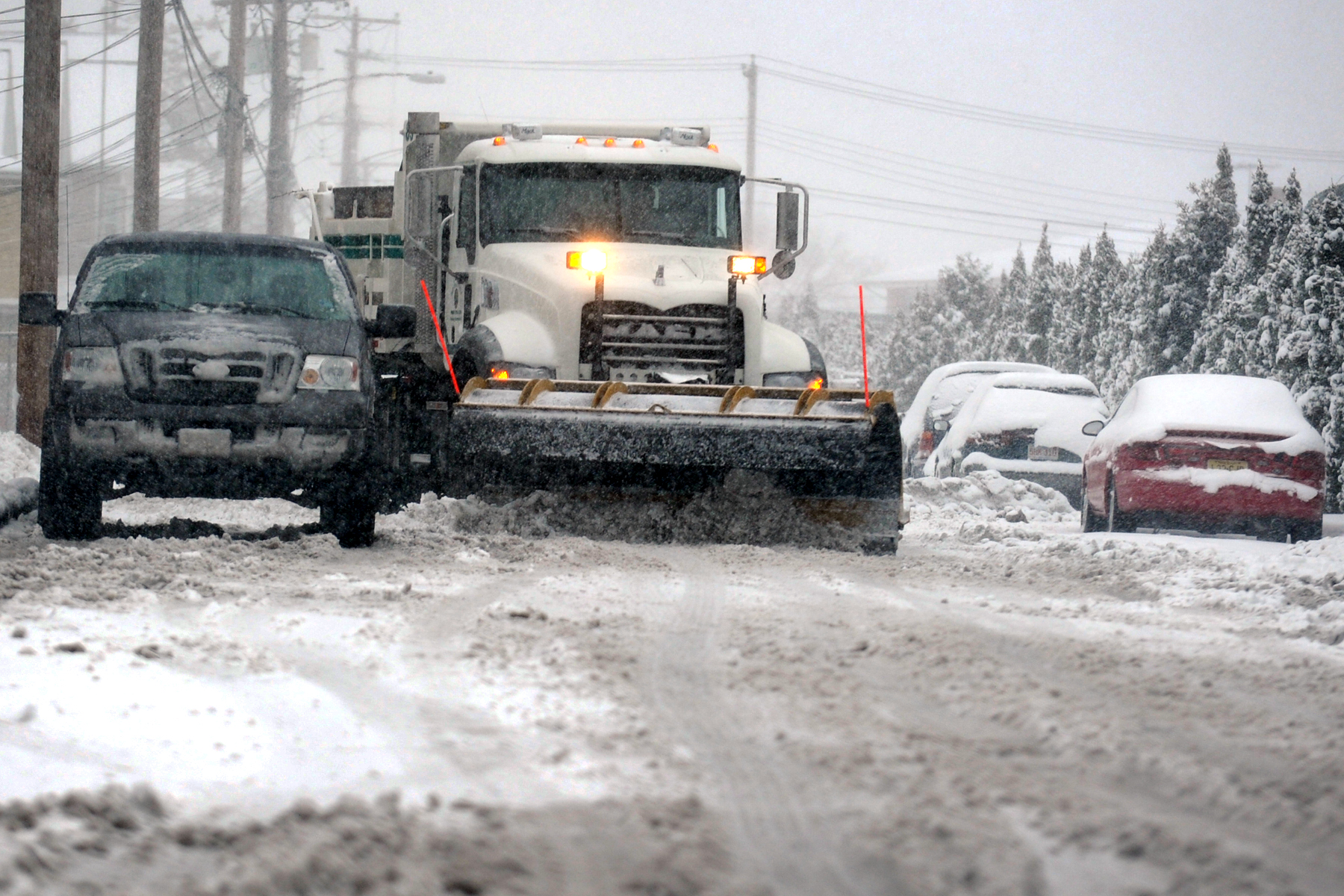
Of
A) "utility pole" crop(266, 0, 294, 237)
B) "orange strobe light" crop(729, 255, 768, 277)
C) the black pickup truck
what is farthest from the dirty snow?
"utility pole" crop(266, 0, 294, 237)

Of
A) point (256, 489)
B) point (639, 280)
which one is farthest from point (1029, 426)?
point (256, 489)

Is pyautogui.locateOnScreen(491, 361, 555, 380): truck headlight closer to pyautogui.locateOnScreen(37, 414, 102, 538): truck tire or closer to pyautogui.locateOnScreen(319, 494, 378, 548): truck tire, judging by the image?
pyautogui.locateOnScreen(319, 494, 378, 548): truck tire

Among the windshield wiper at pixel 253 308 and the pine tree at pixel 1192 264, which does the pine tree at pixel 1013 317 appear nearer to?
the pine tree at pixel 1192 264

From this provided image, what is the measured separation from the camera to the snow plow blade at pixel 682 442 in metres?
9.69

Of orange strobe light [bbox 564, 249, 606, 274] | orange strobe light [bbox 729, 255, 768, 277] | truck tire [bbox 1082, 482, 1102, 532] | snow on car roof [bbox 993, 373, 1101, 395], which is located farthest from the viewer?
snow on car roof [bbox 993, 373, 1101, 395]

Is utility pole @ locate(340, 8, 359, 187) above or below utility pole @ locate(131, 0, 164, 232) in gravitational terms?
above

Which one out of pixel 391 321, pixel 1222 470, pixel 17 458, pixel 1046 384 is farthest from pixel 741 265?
pixel 17 458

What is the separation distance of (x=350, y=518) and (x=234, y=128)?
2137 cm

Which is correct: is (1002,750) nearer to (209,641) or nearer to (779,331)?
(209,641)

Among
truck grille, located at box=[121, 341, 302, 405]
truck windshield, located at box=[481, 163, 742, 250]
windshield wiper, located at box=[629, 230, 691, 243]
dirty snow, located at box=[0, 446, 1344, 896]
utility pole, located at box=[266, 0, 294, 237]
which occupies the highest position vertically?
utility pole, located at box=[266, 0, 294, 237]

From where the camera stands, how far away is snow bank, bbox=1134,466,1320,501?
1201 centimetres

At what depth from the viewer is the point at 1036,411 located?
16.6m

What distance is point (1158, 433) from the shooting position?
1222cm

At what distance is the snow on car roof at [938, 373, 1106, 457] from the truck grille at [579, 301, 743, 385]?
628 cm
